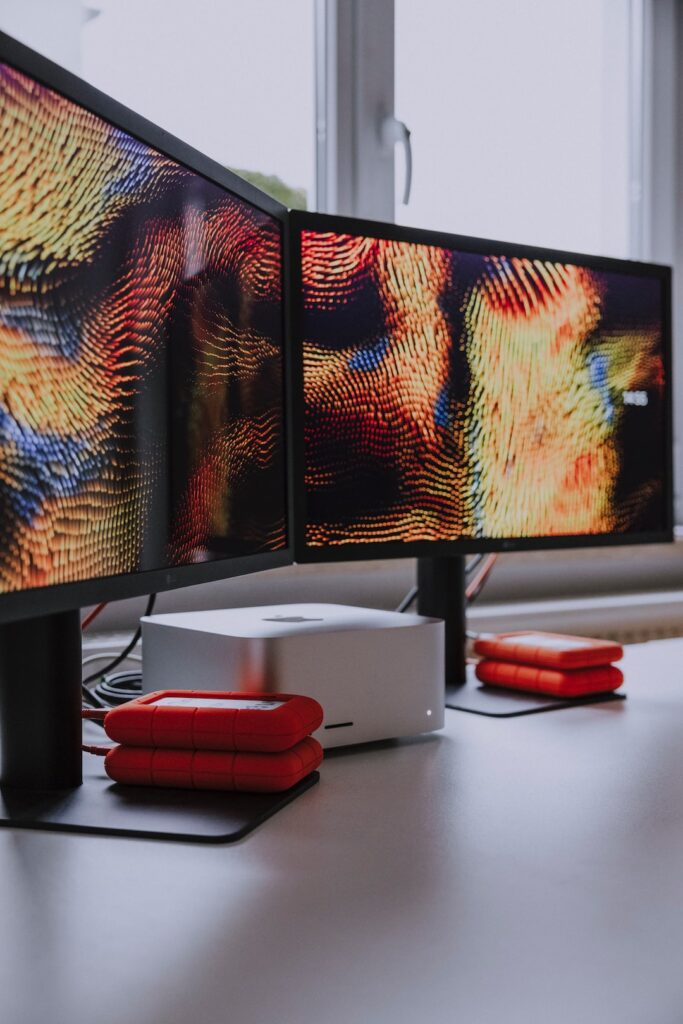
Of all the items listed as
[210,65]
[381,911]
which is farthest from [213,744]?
[210,65]

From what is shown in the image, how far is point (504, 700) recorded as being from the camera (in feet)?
3.31

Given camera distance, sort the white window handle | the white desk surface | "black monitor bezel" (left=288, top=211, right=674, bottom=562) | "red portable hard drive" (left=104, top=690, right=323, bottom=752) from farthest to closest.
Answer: the white window handle < "black monitor bezel" (left=288, top=211, right=674, bottom=562) < "red portable hard drive" (left=104, top=690, right=323, bottom=752) < the white desk surface

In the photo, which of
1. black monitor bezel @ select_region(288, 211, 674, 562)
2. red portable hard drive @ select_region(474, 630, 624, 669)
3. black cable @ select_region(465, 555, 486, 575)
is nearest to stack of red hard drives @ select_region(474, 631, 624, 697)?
red portable hard drive @ select_region(474, 630, 624, 669)

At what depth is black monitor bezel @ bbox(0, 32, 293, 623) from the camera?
0.55m

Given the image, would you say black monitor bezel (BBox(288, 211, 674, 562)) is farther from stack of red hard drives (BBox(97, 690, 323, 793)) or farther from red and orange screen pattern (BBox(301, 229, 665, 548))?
stack of red hard drives (BBox(97, 690, 323, 793))

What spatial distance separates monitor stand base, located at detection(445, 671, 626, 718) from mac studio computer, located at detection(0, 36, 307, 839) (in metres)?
0.27

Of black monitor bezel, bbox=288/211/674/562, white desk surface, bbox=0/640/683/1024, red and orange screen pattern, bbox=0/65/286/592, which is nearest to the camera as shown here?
white desk surface, bbox=0/640/683/1024

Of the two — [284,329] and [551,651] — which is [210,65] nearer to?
[284,329]

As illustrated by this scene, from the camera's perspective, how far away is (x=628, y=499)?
116cm

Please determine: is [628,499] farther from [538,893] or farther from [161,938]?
[161,938]

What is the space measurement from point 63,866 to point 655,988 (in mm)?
318

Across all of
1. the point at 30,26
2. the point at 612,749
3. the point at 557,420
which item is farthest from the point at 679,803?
the point at 30,26

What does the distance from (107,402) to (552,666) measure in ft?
1.92

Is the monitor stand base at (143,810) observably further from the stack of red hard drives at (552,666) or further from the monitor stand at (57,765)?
the stack of red hard drives at (552,666)
